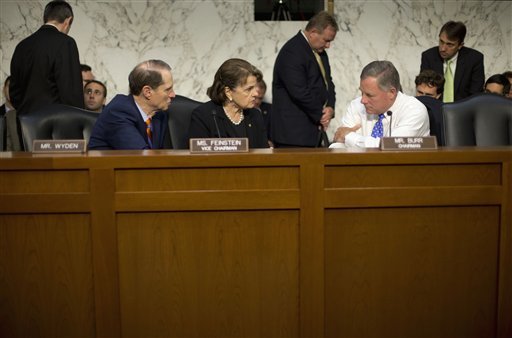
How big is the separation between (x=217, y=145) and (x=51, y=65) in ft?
8.40

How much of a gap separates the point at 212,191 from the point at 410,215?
61 centimetres

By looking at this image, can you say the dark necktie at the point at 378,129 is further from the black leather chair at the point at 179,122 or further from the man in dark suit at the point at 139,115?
the man in dark suit at the point at 139,115

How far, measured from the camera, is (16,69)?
175 inches

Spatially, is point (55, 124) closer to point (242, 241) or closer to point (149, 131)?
point (149, 131)

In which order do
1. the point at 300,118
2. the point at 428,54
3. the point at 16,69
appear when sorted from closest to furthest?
the point at 16,69 < the point at 300,118 < the point at 428,54

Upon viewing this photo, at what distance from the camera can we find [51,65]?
4.36 meters

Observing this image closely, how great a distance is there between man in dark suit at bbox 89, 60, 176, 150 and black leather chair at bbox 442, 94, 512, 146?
1.31 m

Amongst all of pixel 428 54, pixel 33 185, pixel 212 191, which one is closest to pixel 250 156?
pixel 212 191

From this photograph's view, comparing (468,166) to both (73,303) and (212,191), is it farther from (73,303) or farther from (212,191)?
(73,303)

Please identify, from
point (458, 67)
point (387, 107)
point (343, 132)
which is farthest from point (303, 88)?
point (387, 107)

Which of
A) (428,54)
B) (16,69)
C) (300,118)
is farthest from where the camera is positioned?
(428,54)

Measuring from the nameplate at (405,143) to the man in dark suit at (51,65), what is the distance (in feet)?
8.75

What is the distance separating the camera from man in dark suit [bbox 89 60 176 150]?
304cm

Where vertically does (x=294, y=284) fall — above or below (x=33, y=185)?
below
